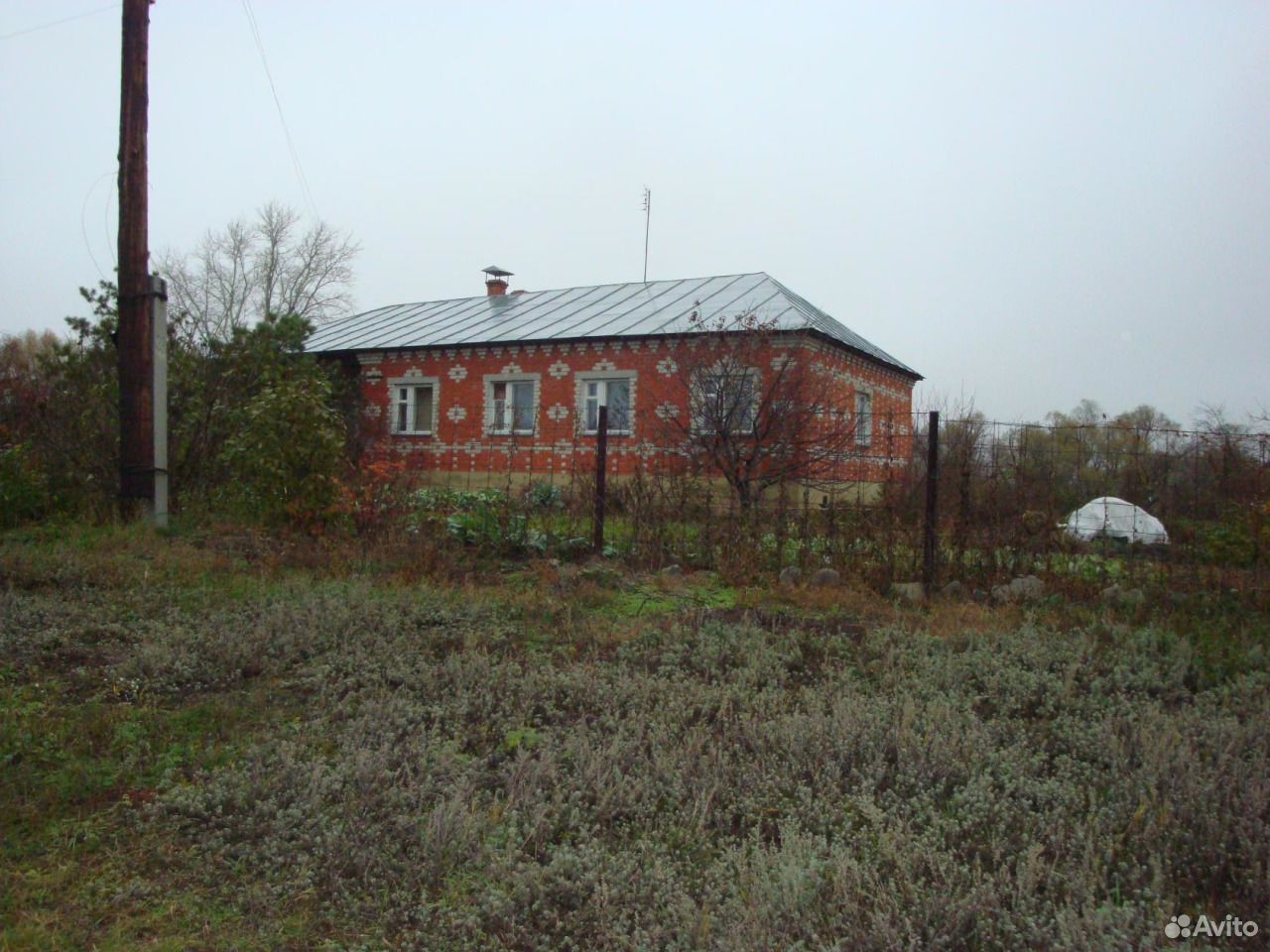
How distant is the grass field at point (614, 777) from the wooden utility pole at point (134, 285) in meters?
3.79

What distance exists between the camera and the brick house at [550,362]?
19.2 metres

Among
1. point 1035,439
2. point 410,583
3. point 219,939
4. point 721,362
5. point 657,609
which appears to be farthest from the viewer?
point 721,362

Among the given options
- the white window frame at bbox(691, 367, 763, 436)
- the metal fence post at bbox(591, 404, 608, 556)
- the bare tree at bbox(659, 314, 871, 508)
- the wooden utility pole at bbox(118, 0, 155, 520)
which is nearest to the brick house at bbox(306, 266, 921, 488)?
the bare tree at bbox(659, 314, 871, 508)

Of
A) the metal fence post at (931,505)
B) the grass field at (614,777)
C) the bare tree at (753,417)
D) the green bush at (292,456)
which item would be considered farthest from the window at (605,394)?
the grass field at (614,777)

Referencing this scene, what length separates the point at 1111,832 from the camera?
3.27 m

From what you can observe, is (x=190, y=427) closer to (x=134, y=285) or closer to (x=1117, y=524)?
(x=134, y=285)

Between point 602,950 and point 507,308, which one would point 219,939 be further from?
point 507,308

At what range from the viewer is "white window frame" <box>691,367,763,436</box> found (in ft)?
43.0

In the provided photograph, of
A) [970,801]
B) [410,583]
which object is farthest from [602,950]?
[410,583]

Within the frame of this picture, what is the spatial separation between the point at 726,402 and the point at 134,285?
7598mm

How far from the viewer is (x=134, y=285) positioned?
9805 millimetres

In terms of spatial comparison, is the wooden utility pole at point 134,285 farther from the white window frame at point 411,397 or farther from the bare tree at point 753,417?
the white window frame at point 411,397

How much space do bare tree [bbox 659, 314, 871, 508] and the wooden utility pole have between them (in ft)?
20.8

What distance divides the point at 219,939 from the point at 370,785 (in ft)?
2.92
